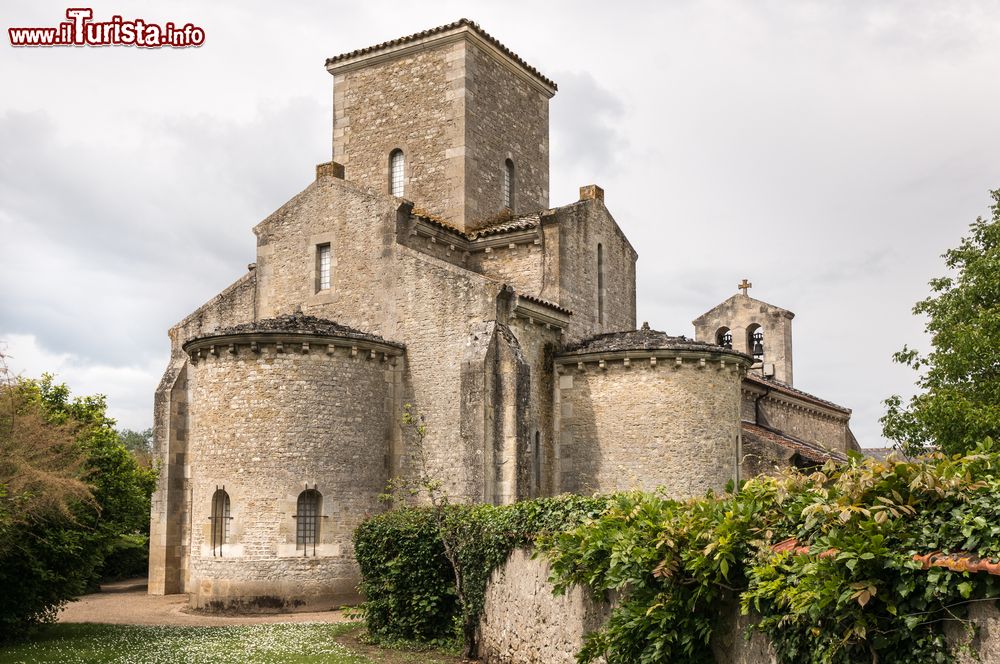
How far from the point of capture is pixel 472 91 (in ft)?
89.8

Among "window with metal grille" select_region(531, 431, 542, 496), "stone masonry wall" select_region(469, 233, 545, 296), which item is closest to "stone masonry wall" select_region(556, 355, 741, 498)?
"window with metal grille" select_region(531, 431, 542, 496)

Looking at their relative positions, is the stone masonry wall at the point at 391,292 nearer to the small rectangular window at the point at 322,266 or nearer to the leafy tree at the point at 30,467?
the small rectangular window at the point at 322,266

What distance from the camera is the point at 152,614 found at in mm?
21344

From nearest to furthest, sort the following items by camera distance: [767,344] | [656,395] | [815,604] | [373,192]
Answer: [815,604]
[656,395]
[373,192]
[767,344]

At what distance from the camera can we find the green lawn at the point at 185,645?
49.3 feet

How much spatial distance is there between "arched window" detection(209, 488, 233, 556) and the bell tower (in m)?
25.2

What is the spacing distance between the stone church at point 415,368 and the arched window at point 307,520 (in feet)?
0.14

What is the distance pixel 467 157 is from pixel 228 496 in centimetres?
1163

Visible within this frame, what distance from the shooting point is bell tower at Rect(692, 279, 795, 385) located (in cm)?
4103

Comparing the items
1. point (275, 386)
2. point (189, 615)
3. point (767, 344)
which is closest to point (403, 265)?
point (275, 386)

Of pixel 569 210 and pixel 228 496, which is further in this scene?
pixel 569 210

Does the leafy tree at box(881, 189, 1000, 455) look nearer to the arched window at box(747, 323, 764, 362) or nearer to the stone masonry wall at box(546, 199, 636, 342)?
the stone masonry wall at box(546, 199, 636, 342)

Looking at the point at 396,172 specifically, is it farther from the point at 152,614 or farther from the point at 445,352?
the point at 152,614

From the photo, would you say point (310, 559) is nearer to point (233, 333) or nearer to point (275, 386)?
point (275, 386)
